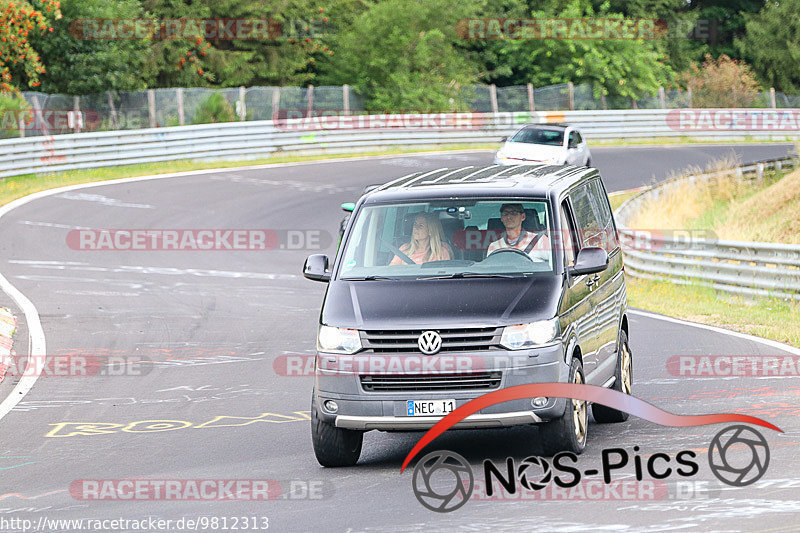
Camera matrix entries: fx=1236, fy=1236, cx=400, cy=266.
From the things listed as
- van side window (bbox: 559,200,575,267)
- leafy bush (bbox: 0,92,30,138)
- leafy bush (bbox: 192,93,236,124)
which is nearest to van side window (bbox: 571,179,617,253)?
van side window (bbox: 559,200,575,267)

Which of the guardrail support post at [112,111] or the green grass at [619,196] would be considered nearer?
the green grass at [619,196]

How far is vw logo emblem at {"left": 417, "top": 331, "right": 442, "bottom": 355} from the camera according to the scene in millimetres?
8156

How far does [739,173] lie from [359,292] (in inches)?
1015

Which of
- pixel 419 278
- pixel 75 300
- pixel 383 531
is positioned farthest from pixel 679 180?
pixel 383 531

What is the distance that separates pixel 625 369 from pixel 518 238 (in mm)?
2258

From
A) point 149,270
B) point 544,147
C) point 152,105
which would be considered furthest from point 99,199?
point 544,147

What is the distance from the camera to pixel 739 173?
32656 millimetres

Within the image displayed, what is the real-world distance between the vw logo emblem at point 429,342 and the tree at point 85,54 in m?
35.1

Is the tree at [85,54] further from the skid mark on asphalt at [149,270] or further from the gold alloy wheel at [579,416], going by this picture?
the gold alloy wheel at [579,416]

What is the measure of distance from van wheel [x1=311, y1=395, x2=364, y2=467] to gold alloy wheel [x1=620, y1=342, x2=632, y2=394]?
9.79ft

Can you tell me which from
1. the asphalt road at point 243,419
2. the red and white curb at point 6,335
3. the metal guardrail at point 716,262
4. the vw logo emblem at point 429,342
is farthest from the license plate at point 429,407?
the metal guardrail at point 716,262

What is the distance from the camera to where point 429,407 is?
823cm

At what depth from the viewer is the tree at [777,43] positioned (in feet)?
214

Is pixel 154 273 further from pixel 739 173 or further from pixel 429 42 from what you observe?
pixel 429 42
